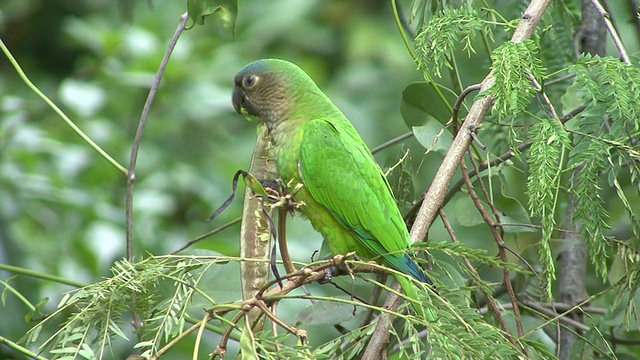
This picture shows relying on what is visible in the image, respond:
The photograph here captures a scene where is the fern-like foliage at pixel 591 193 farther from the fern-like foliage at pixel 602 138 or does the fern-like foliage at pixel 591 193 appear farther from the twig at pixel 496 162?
the twig at pixel 496 162

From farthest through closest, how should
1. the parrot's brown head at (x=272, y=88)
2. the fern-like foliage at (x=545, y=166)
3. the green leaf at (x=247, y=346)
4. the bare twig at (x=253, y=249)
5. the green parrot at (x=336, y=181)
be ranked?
the parrot's brown head at (x=272, y=88)
the green parrot at (x=336, y=181)
the bare twig at (x=253, y=249)
the fern-like foliage at (x=545, y=166)
the green leaf at (x=247, y=346)

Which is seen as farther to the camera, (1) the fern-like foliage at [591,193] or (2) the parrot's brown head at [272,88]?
(2) the parrot's brown head at [272,88]

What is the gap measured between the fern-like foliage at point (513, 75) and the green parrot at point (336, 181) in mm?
526

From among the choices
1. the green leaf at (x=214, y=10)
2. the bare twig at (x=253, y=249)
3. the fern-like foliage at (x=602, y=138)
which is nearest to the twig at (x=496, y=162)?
the fern-like foliage at (x=602, y=138)

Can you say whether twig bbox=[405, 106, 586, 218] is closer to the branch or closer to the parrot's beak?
the branch

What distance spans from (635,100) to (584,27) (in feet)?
2.74

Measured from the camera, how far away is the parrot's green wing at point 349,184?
165 cm

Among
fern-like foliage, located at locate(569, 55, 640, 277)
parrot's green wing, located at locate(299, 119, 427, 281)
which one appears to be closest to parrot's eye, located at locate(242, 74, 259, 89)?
parrot's green wing, located at locate(299, 119, 427, 281)

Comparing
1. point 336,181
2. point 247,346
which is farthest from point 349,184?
point 247,346

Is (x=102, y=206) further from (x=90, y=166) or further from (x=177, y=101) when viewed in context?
(x=177, y=101)

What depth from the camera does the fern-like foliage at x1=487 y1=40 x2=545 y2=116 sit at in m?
1.08

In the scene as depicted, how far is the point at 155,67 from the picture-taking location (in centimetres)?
352

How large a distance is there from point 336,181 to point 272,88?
36 centimetres

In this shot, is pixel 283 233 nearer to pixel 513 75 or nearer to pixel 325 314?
pixel 513 75
